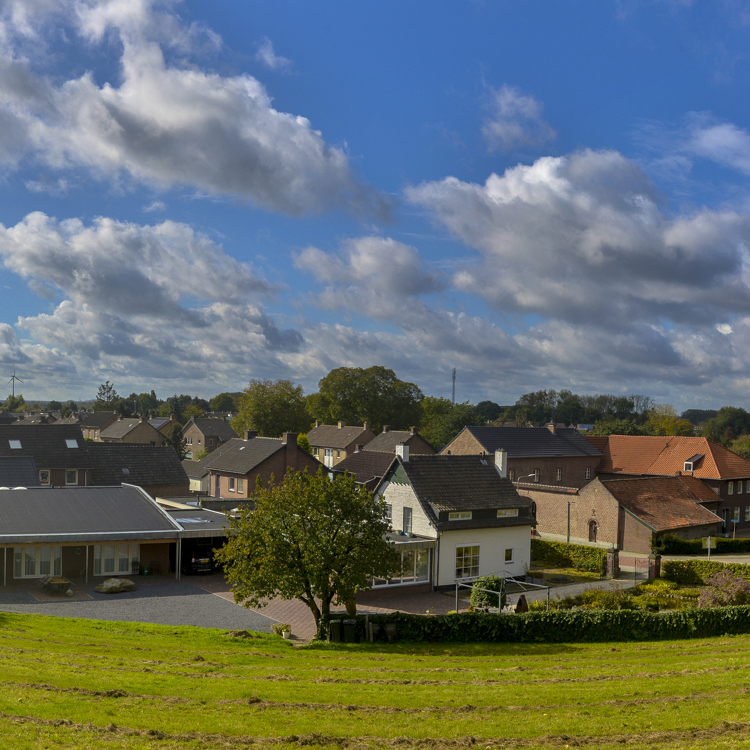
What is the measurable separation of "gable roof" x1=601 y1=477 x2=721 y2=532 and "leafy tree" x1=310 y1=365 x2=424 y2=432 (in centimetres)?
5743

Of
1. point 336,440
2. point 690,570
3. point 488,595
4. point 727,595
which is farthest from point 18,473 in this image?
point 336,440

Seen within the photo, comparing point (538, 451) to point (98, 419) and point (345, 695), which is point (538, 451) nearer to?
point (345, 695)

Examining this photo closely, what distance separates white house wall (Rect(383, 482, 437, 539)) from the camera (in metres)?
35.8

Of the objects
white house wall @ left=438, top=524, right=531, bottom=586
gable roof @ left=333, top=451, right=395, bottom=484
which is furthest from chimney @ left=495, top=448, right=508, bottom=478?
gable roof @ left=333, top=451, right=395, bottom=484

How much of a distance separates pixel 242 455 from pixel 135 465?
980cm

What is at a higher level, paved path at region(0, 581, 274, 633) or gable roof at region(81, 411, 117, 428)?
Answer: gable roof at region(81, 411, 117, 428)

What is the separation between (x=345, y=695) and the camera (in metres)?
15.7

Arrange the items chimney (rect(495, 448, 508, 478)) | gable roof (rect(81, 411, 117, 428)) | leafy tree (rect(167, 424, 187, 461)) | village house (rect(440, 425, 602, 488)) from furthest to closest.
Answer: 1. gable roof (rect(81, 411, 117, 428))
2. leafy tree (rect(167, 424, 187, 461))
3. village house (rect(440, 425, 602, 488))
4. chimney (rect(495, 448, 508, 478))

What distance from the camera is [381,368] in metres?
108

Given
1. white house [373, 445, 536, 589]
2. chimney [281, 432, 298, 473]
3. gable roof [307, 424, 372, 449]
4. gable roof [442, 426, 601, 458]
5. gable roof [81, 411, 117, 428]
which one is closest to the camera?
white house [373, 445, 536, 589]

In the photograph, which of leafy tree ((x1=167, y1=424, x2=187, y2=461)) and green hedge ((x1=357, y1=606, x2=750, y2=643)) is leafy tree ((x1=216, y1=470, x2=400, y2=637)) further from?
leafy tree ((x1=167, y1=424, x2=187, y2=461))

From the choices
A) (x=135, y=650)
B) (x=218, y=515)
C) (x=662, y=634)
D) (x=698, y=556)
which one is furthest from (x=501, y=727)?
(x=698, y=556)

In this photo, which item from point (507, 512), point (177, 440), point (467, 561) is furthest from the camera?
point (177, 440)

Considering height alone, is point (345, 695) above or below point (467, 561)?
above
